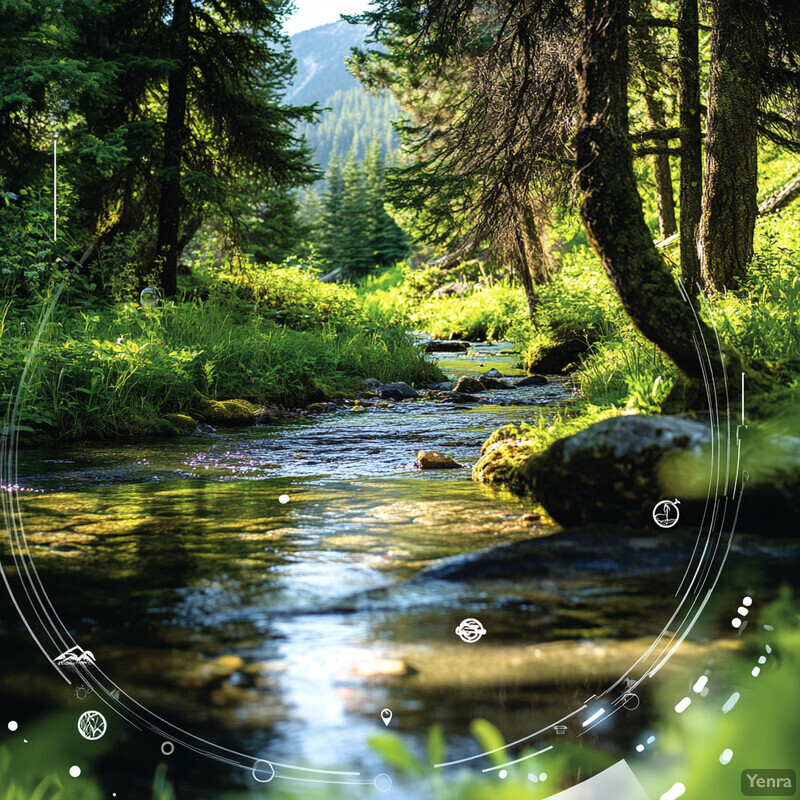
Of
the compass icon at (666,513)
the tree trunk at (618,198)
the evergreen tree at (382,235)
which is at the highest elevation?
the evergreen tree at (382,235)

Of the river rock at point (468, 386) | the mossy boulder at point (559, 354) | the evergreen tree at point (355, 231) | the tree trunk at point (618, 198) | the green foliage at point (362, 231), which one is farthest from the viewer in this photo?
the evergreen tree at point (355, 231)

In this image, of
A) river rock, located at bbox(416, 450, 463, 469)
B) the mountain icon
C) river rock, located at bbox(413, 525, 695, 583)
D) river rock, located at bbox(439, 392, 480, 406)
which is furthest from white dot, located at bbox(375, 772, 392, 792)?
river rock, located at bbox(439, 392, 480, 406)

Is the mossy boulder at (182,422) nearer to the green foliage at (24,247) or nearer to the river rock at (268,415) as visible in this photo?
the river rock at (268,415)

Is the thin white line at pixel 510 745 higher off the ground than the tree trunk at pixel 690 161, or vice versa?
the tree trunk at pixel 690 161

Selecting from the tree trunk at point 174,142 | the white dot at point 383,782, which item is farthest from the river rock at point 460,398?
the white dot at point 383,782

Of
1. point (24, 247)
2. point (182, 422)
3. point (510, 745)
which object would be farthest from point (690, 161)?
point (510, 745)

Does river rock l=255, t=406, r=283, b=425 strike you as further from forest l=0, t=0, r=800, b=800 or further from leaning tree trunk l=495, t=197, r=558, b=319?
leaning tree trunk l=495, t=197, r=558, b=319

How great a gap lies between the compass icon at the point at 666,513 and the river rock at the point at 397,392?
6.80 meters

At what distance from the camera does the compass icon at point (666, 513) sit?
278 cm

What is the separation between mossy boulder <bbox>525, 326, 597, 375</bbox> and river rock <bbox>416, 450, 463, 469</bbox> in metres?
7.41

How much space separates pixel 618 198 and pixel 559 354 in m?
8.97

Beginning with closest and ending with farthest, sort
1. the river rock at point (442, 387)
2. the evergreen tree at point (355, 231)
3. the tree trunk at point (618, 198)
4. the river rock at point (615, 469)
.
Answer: the river rock at point (615, 469) → the tree trunk at point (618, 198) → the river rock at point (442, 387) → the evergreen tree at point (355, 231)

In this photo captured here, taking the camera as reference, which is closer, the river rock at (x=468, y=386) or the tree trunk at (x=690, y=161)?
the tree trunk at (x=690, y=161)

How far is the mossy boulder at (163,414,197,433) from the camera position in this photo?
23.8ft
